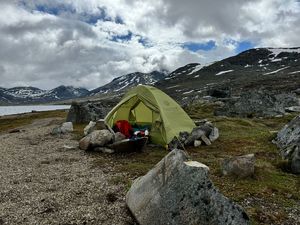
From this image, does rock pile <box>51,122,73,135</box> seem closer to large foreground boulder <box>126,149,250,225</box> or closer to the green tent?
the green tent

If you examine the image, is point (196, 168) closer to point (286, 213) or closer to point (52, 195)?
point (286, 213)

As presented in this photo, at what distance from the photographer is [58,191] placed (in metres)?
16.3

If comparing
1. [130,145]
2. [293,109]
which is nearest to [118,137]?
[130,145]

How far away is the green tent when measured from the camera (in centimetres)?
2719

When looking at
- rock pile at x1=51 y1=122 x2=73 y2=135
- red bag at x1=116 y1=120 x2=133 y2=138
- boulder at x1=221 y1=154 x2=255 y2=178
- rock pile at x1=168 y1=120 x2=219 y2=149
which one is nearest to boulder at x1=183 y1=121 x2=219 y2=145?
rock pile at x1=168 y1=120 x2=219 y2=149

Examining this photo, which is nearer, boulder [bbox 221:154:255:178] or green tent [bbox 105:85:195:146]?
boulder [bbox 221:154:255:178]

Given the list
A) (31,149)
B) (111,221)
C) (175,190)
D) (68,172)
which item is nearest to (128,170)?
(68,172)

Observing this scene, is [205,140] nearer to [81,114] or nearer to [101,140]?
[101,140]

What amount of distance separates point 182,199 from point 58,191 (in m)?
7.00

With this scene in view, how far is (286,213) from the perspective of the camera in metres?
13.3

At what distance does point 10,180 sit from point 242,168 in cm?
1135

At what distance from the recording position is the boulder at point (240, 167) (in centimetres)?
1702

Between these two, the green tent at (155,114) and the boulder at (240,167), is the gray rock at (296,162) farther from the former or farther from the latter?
the green tent at (155,114)

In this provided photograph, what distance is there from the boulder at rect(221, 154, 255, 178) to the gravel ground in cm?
504
